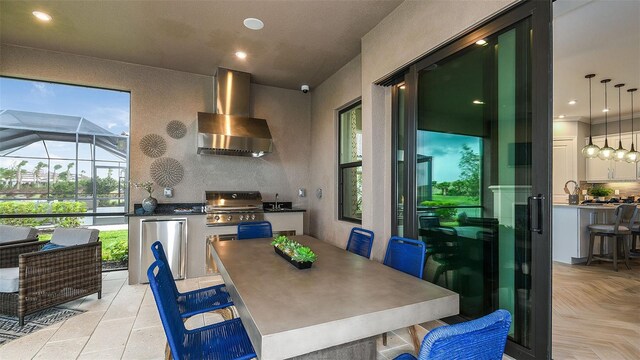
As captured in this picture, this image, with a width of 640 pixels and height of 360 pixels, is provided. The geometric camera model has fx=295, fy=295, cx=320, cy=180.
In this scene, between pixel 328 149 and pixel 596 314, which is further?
pixel 328 149

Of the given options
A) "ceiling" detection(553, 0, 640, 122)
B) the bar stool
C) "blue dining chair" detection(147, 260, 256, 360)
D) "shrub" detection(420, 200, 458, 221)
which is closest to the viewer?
"blue dining chair" detection(147, 260, 256, 360)

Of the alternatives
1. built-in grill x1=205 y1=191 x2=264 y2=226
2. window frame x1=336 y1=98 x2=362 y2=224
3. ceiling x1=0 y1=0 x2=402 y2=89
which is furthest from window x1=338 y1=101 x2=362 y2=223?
built-in grill x1=205 y1=191 x2=264 y2=226

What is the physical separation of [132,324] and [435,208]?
291 centimetres

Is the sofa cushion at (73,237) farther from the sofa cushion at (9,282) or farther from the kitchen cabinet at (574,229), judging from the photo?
the kitchen cabinet at (574,229)

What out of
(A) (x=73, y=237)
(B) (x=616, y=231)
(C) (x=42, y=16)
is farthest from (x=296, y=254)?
(B) (x=616, y=231)

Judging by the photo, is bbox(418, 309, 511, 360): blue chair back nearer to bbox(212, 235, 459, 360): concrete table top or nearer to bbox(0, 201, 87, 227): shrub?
bbox(212, 235, 459, 360): concrete table top

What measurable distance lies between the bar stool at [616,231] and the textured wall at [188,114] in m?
4.64

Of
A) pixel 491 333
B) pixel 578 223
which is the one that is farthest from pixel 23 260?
pixel 578 223

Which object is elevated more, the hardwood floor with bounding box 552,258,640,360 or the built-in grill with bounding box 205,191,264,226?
the built-in grill with bounding box 205,191,264,226

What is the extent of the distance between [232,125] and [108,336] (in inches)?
116

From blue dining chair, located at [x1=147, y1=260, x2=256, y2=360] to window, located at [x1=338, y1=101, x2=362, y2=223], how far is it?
8.95 ft

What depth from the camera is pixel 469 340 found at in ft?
2.55

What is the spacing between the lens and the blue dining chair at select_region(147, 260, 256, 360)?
1.20 metres

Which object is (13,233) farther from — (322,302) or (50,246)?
(322,302)
